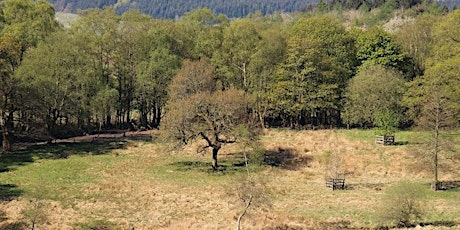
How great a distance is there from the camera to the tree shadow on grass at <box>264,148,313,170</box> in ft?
176

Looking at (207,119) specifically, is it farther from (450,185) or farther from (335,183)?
(450,185)

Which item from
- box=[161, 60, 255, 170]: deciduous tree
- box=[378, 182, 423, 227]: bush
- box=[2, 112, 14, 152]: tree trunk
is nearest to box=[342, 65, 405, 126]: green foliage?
box=[161, 60, 255, 170]: deciduous tree

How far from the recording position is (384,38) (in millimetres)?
73500

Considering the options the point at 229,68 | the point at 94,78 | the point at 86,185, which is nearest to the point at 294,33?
the point at 229,68

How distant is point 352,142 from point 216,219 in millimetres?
26137

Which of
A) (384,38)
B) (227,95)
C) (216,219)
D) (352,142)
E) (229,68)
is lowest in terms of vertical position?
(216,219)

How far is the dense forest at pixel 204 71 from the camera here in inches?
2231

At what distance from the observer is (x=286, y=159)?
2176 inches

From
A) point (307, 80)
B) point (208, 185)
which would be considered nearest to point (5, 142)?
point (208, 185)

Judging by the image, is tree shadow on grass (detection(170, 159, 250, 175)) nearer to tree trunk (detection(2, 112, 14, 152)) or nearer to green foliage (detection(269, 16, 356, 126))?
green foliage (detection(269, 16, 356, 126))

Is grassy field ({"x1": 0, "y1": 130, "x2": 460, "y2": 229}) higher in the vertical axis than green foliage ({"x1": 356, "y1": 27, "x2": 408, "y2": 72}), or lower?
lower

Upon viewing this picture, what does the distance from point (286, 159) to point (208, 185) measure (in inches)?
511

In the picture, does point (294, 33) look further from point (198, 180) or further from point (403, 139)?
point (198, 180)

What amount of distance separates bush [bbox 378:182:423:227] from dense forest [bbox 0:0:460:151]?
1988 centimetres
